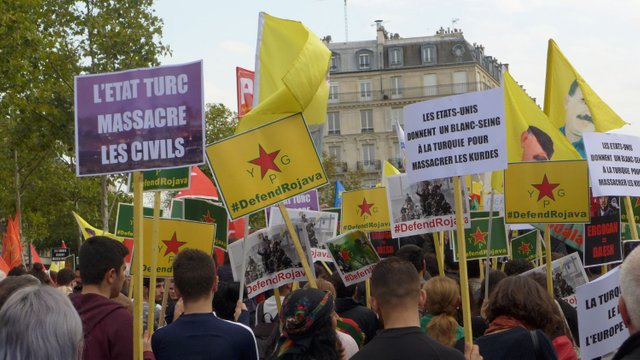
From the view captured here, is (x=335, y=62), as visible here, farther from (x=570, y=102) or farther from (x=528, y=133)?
(x=528, y=133)

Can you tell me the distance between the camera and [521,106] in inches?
419

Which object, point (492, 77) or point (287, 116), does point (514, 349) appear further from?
point (492, 77)

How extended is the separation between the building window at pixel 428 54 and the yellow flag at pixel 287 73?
76660 mm

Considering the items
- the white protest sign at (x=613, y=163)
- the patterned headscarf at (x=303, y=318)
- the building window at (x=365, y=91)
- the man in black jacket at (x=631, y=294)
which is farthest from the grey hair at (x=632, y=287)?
the building window at (x=365, y=91)

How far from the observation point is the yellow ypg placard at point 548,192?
31.4ft

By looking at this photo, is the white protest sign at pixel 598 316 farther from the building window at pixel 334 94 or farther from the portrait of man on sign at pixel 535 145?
the building window at pixel 334 94

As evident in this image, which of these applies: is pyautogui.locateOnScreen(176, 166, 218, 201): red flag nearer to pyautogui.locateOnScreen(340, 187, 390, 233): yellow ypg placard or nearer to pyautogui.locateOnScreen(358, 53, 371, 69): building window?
pyautogui.locateOnScreen(340, 187, 390, 233): yellow ypg placard

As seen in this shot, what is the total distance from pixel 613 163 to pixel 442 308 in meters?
3.41

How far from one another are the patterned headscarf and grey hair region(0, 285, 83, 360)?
168 cm

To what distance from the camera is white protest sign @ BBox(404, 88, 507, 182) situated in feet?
23.3

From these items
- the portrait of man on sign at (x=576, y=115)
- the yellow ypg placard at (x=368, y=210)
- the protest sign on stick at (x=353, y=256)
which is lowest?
the protest sign on stick at (x=353, y=256)

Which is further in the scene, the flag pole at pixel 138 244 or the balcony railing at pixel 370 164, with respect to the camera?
the balcony railing at pixel 370 164

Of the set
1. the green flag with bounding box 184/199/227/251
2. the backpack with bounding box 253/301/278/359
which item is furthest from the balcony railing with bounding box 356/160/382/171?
the backpack with bounding box 253/301/278/359

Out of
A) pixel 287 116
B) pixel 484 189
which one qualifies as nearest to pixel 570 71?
pixel 287 116
